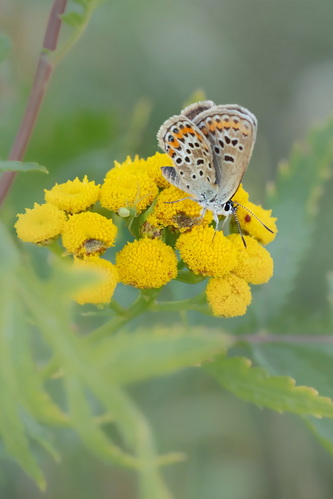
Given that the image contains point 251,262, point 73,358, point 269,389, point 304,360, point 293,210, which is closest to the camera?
point 73,358

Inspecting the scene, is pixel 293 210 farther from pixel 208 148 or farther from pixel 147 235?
pixel 147 235

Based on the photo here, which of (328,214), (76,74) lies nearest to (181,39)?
(76,74)

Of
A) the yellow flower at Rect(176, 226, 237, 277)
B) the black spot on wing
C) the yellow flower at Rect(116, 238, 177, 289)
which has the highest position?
the black spot on wing

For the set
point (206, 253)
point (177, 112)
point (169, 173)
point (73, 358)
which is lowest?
point (73, 358)

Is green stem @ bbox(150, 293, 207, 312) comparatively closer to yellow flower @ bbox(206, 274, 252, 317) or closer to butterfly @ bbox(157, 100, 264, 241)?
yellow flower @ bbox(206, 274, 252, 317)

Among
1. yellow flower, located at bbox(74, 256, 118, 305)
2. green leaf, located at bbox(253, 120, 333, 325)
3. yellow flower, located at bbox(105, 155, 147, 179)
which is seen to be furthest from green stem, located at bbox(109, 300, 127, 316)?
green leaf, located at bbox(253, 120, 333, 325)

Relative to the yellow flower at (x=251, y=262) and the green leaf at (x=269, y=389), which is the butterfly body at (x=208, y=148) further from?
the green leaf at (x=269, y=389)

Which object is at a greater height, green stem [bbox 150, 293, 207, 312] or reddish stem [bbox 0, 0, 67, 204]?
reddish stem [bbox 0, 0, 67, 204]

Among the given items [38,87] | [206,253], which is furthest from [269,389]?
[38,87]
